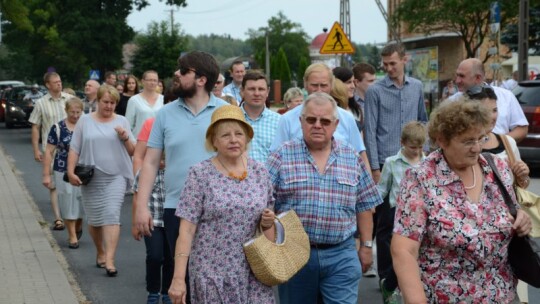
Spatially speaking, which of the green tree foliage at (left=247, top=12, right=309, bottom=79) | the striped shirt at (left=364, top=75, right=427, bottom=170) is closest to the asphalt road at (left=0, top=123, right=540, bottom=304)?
the striped shirt at (left=364, top=75, right=427, bottom=170)

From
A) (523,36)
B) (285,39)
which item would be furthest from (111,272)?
(285,39)

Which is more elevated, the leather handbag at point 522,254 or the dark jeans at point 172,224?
the leather handbag at point 522,254

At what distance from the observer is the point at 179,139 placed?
6039mm

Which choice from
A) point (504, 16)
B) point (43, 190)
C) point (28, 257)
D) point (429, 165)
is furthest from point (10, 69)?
point (429, 165)

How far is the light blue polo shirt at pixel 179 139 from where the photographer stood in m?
6.03

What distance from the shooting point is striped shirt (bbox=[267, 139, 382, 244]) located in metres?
5.47

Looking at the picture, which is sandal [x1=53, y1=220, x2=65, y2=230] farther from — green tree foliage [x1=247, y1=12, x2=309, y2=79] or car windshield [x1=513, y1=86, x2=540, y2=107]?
green tree foliage [x1=247, y1=12, x2=309, y2=79]

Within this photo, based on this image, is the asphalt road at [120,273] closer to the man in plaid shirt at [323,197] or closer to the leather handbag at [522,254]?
the man in plaid shirt at [323,197]

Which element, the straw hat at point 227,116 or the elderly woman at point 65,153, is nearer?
the straw hat at point 227,116

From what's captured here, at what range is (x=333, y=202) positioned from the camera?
215 inches

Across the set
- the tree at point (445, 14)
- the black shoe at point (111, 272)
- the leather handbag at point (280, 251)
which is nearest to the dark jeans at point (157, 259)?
the black shoe at point (111, 272)

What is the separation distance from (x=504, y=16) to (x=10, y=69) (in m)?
62.7

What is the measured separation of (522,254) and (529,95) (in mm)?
14815

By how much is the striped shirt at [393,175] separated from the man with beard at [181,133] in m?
1.92
